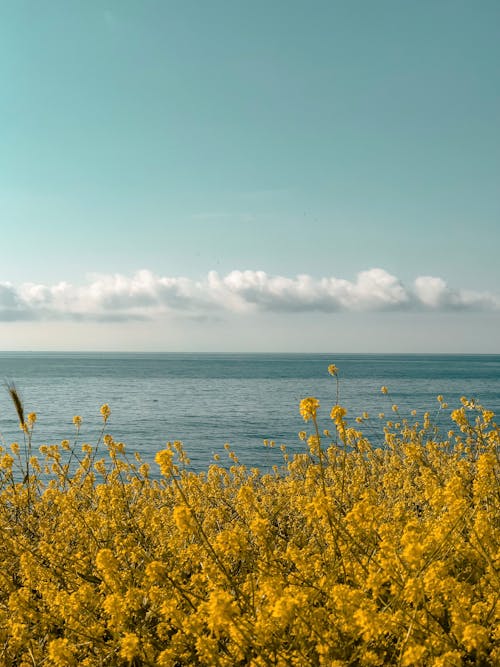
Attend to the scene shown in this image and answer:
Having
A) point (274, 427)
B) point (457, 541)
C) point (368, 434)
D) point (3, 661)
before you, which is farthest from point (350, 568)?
point (274, 427)

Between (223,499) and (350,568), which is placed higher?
(350,568)

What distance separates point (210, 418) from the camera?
Answer: 151ft

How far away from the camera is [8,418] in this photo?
144 ft

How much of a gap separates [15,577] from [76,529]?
83cm

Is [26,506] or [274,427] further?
[274,427]

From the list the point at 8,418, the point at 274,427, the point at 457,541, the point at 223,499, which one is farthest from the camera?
the point at 8,418

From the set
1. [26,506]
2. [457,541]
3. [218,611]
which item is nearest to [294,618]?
[218,611]

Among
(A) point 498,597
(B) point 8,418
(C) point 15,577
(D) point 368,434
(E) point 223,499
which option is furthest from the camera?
(B) point 8,418

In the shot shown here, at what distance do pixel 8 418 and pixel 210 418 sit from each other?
55.1ft

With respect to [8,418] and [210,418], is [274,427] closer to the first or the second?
[210,418]

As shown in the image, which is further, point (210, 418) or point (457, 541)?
point (210, 418)

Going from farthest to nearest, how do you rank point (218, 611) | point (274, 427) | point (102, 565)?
1. point (274, 427)
2. point (102, 565)
3. point (218, 611)

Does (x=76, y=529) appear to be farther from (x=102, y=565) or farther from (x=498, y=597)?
(x=498, y=597)

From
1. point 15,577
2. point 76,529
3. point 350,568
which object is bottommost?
point 15,577
